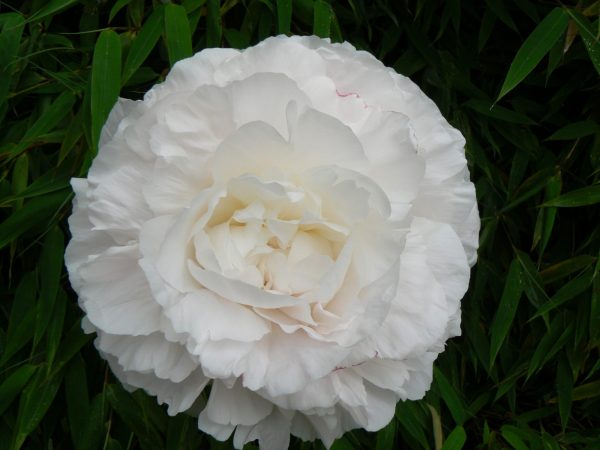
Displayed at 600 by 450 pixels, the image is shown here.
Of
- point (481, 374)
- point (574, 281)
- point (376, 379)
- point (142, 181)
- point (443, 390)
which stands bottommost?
point (481, 374)

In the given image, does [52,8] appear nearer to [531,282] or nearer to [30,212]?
[30,212]

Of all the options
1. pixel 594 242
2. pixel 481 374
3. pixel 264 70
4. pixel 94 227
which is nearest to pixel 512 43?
pixel 594 242

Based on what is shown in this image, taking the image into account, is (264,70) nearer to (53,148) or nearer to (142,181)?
(142,181)

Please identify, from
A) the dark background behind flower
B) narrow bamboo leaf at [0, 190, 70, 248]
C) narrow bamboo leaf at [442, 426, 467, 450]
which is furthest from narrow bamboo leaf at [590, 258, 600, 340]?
narrow bamboo leaf at [0, 190, 70, 248]

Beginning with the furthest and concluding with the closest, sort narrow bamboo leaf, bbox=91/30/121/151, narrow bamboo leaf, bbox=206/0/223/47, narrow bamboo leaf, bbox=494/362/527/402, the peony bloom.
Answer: narrow bamboo leaf, bbox=494/362/527/402 < narrow bamboo leaf, bbox=206/0/223/47 < narrow bamboo leaf, bbox=91/30/121/151 < the peony bloom

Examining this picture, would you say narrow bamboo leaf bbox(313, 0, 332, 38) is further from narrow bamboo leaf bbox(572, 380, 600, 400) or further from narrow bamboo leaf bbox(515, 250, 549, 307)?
narrow bamboo leaf bbox(572, 380, 600, 400)

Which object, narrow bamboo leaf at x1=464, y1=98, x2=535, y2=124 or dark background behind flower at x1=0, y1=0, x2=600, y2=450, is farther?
narrow bamboo leaf at x1=464, y1=98, x2=535, y2=124

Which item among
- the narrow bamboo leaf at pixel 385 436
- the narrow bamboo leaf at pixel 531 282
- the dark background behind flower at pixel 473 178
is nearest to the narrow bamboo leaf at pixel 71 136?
the dark background behind flower at pixel 473 178

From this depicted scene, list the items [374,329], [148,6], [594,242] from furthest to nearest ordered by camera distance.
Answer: [594,242]
[148,6]
[374,329]
